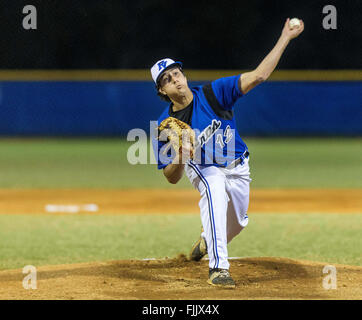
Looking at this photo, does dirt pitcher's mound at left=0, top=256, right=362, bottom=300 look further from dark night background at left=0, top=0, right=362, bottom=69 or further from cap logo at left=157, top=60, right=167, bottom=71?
dark night background at left=0, top=0, right=362, bottom=69

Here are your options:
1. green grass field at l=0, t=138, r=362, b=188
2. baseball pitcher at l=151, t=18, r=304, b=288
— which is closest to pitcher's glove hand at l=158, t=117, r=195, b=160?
baseball pitcher at l=151, t=18, r=304, b=288

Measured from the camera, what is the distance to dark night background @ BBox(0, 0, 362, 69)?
19.3 meters

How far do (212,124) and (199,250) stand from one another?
1.18 m

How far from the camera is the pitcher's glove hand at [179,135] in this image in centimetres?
412

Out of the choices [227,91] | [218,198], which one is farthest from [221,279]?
[227,91]

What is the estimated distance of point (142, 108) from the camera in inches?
725

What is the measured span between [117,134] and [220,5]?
5565 millimetres

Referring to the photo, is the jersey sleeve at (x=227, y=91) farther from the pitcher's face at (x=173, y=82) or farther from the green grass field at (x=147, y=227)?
the green grass field at (x=147, y=227)

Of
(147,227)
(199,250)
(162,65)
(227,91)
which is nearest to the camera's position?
(227,91)

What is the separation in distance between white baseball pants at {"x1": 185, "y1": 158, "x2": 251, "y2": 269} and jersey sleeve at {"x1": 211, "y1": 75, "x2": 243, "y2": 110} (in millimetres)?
460

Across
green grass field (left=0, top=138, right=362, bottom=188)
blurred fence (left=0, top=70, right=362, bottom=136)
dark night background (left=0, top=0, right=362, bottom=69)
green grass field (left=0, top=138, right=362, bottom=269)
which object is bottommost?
Result: green grass field (left=0, top=138, right=362, bottom=269)

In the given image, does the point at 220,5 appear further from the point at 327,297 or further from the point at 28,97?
the point at 327,297

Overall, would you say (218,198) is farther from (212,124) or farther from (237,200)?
(212,124)

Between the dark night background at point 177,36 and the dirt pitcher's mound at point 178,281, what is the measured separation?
15.1 meters
